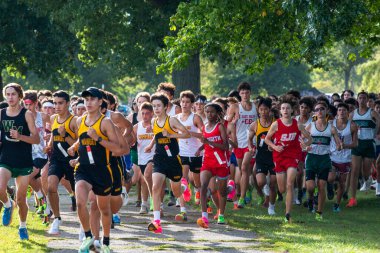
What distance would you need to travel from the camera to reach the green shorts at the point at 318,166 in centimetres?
1495

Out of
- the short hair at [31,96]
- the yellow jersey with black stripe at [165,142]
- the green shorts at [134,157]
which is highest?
the short hair at [31,96]

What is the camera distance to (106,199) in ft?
33.6

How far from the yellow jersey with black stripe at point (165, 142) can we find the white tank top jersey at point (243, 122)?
3649mm

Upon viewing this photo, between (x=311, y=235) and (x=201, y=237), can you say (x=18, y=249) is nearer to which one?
(x=201, y=237)

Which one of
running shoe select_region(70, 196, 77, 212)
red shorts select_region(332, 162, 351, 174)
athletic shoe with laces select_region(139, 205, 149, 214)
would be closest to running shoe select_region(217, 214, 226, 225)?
Answer: athletic shoe with laces select_region(139, 205, 149, 214)

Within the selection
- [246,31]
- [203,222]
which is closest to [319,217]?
[203,222]

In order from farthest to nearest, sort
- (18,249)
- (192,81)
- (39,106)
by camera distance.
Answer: (192,81) < (39,106) < (18,249)

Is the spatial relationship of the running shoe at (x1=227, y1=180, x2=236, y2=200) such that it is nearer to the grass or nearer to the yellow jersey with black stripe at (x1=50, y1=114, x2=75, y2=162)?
the grass

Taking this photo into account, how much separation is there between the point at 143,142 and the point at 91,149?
518 centimetres

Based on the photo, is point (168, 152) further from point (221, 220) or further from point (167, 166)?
point (221, 220)

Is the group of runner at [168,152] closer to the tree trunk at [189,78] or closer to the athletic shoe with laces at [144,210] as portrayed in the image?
the athletic shoe with laces at [144,210]

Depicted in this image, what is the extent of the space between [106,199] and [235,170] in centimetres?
776

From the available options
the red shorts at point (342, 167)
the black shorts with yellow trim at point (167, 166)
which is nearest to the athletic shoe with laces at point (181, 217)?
the black shorts with yellow trim at point (167, 166)

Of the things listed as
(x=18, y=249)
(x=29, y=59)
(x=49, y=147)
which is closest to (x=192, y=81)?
(x=29, y=59)
